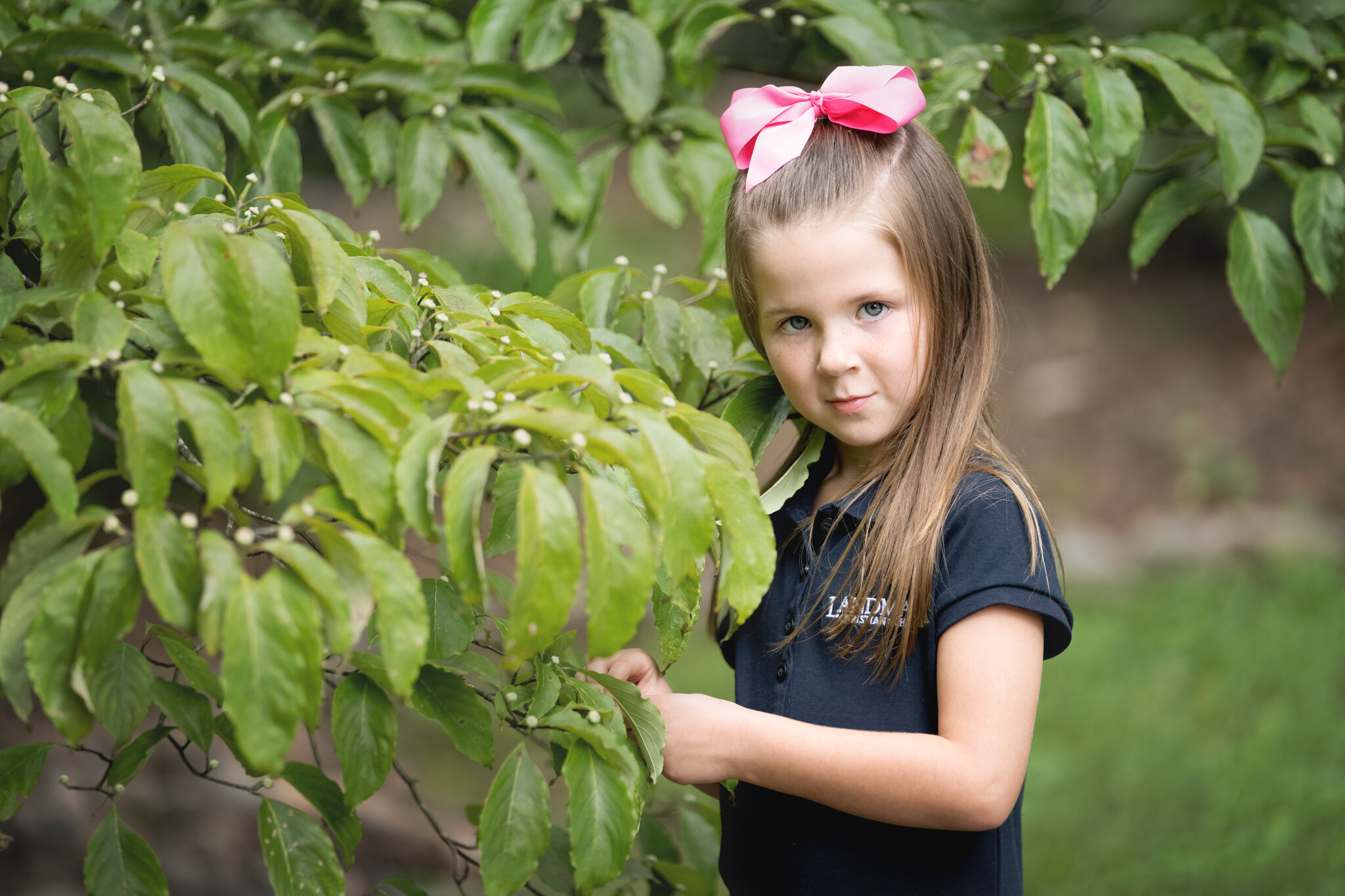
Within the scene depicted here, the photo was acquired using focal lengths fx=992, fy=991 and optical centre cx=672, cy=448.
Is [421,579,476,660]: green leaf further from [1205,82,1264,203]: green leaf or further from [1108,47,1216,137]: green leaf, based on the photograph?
[1205,82,1264,203]: green leaf

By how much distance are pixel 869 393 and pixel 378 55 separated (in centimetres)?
107

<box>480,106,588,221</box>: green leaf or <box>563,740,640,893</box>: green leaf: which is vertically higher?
<box>480,106,588,221</box>: green leaf

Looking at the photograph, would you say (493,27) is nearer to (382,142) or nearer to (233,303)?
(382,142)

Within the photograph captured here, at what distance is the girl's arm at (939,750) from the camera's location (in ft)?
3.42

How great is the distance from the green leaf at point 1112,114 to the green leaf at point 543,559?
108cm

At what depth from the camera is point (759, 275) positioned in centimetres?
122

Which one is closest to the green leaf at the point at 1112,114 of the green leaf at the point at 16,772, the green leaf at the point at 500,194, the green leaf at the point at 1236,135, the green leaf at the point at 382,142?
the green leaf at the point at 1236,135

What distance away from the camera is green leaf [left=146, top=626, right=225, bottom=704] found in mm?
951

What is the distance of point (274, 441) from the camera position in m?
0.76

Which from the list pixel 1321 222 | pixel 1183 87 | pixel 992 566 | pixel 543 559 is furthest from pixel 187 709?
pixel 1321 222

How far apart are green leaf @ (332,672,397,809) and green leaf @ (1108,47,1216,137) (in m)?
1.24

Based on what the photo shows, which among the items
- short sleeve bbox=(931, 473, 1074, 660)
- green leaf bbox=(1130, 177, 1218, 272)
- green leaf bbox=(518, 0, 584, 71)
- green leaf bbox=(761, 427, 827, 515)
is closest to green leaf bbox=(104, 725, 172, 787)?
green leaf bbox=(761, 427, 827, 515)

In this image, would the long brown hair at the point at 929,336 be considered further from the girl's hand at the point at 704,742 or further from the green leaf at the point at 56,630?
the green leaf at the point at 56,630

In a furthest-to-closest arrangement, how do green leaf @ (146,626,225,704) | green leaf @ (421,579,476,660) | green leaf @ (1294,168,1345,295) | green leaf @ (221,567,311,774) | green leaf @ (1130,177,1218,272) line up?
1. green leaf @ (1130,177,1218,272)
2. green leaf @ (1294,168,1345,295)
3. green leaf @ (421,579,476,660)
4. green leaf @ (146,626,225,704)
5. green leaf @ (221,567,311,774)
